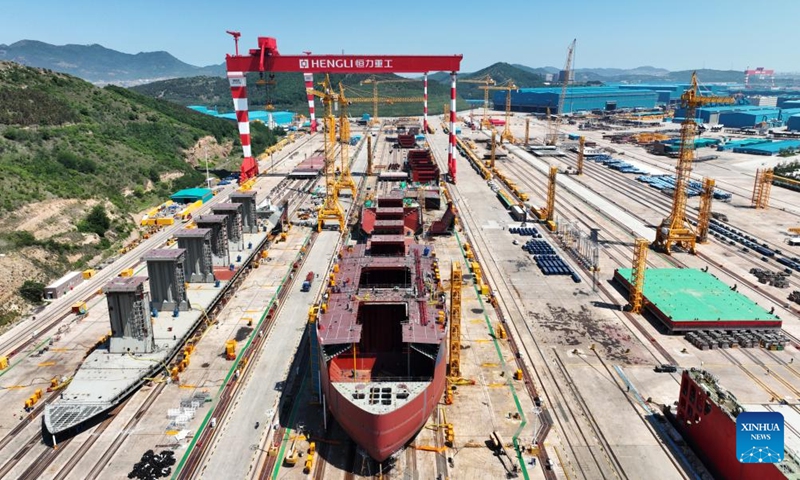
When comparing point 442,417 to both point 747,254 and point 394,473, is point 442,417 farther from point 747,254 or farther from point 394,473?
point 747,254

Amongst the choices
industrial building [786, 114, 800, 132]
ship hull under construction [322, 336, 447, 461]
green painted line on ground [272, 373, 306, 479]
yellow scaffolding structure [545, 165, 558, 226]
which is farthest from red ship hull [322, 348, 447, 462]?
industrial building [786, 114, 800, 132]

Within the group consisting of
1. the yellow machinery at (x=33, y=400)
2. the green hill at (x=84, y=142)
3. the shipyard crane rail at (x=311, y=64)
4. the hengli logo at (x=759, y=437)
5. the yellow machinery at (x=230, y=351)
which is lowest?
the yellow machinery at (x=33, y=400)

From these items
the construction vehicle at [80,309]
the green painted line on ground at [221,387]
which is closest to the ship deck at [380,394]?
the green painted line on ground at [221,387]

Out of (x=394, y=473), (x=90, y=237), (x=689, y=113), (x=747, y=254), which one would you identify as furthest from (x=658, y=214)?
(x=90, y=237)

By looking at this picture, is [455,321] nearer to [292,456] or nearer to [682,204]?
[292,456]

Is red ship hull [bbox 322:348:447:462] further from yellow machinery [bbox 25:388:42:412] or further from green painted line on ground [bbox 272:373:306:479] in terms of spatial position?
yellow machinery [bbox 25:388:42:412]

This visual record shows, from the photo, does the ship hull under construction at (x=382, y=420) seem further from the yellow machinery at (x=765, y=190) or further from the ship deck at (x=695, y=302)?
the yellow machinery at (x=765, y=190)

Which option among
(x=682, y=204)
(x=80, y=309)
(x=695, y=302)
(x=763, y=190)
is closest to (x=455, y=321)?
(x=695, y=302)

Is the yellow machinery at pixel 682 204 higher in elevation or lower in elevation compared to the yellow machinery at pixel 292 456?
higher
